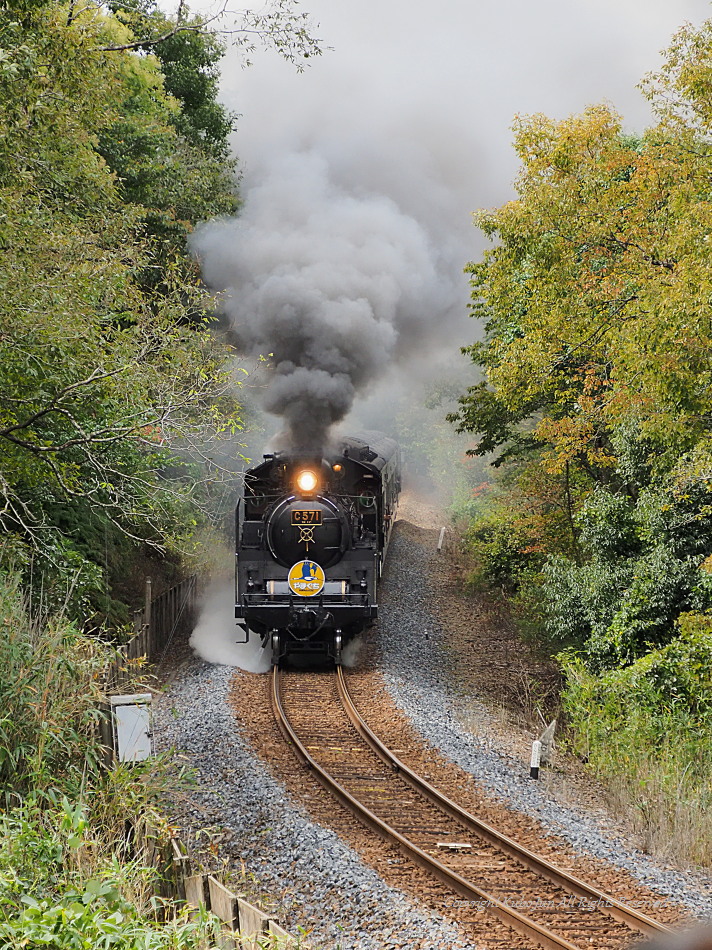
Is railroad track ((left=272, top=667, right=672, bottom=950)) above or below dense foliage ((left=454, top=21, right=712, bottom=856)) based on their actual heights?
below

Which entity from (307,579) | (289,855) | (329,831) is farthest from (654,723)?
(289,855)

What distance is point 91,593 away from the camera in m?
11.6

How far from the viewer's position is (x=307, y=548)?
12031mm

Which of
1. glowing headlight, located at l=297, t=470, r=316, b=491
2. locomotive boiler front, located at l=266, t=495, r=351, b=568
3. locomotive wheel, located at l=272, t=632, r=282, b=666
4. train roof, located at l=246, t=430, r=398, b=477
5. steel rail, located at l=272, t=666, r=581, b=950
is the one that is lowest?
steel rail, located at l=272, t=666, r=581, b=950

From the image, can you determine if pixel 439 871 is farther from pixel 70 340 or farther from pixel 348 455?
pixel 348 455

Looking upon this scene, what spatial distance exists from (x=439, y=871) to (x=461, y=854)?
519 millimetres

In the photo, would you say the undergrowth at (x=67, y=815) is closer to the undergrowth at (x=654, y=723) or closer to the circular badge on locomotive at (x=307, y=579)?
the circular badge on locomotive at (x=307, y=579)

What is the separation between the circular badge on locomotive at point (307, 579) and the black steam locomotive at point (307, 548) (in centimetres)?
1

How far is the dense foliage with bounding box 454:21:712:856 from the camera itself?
9.27m

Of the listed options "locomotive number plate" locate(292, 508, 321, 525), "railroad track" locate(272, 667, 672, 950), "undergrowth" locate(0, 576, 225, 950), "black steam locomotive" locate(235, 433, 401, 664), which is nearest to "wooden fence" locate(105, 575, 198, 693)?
"black steam locomotive" locate(235, 433, 401, 664)

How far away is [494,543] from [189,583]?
687 centimetres

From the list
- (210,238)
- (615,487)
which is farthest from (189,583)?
(615,487)

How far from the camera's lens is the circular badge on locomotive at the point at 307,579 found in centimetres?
1207

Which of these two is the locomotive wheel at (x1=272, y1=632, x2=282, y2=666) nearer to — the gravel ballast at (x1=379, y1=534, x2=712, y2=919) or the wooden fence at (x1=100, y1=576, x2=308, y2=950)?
the gravel ballast at (x1=379, y1=534, x2=712, y2=919)
